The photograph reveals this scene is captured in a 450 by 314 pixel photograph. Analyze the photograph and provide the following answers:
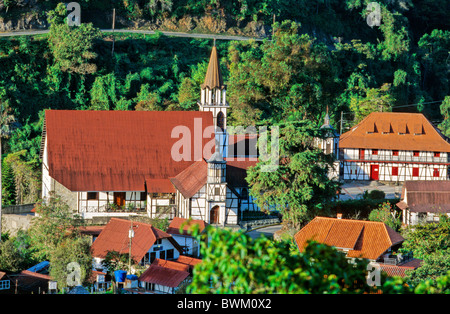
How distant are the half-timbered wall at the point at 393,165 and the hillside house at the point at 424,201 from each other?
36.5 feet

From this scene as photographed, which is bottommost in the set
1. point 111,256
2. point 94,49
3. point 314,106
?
point 111,256

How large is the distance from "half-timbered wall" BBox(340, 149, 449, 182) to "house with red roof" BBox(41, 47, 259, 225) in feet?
45.9

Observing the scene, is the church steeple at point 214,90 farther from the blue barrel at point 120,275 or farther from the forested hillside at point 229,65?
the blue barrel at point 120,275

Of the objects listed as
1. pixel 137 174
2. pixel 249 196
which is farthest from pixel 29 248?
pixel 249 196

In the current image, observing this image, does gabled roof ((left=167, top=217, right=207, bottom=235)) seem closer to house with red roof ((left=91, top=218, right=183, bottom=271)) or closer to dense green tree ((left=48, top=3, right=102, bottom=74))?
house with red roof ((left=91, top=218, right=183, bottom=271))

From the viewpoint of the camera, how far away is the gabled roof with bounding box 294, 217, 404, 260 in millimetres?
41531

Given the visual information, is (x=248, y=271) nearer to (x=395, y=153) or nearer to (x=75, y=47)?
(x=395, y=153)

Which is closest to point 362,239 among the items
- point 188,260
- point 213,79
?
point 188,260

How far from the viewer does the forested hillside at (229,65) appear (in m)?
63.7

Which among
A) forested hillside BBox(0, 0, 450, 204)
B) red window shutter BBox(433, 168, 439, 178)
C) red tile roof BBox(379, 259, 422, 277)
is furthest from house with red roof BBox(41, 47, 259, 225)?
red window shutter BBox(433, 168, 439, 178)

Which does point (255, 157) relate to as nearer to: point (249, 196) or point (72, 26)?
point (249, 196)

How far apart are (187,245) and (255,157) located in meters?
11.1

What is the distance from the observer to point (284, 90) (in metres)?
63.8
